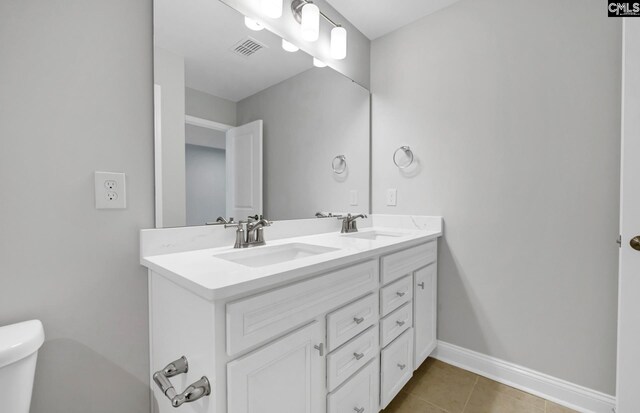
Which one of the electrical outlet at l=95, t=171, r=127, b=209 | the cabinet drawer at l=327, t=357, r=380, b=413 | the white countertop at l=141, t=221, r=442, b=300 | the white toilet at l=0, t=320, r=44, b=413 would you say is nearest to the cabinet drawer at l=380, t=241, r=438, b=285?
the white countertop at l=141, t=221, r=442, b=300

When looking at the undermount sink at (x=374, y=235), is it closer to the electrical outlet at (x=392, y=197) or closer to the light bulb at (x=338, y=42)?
the electrical outlet at (x=392, y=197)

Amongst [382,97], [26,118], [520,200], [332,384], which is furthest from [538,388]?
[26,118]

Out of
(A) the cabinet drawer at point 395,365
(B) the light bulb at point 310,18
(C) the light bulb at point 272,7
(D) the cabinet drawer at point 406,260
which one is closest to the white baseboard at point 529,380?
(A) the cabinet drawer at point 395,365

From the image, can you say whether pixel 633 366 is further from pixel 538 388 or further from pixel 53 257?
pixel 53 257

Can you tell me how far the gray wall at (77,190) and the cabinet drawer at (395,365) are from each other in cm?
96

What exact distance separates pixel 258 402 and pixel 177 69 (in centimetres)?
119

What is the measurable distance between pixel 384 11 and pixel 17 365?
2333 millimetres

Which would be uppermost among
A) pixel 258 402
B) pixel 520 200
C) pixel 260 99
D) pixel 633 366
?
pixel 260 99

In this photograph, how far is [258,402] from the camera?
2.55 ft

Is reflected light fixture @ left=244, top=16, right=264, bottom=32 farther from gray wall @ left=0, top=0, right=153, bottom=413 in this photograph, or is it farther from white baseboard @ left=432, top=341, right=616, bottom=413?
white baseboard @ left=432, top=341, right=616, bottom=413

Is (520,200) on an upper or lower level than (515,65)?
lower

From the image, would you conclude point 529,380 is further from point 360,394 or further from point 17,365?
point 17,365

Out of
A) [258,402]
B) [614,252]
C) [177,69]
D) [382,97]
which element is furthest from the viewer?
[382,97]

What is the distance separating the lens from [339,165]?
6.28 feet
